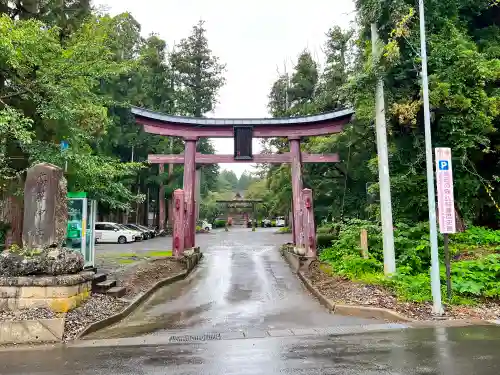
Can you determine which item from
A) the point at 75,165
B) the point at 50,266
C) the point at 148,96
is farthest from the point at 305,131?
the point at 148,96

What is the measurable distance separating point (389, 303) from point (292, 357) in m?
3.98

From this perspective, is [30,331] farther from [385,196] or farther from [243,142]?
[243,142]

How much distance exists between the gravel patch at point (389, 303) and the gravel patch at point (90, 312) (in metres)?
4.99

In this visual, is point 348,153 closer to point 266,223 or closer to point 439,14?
point 439,14

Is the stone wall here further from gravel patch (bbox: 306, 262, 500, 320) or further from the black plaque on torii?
the black plaque on torii

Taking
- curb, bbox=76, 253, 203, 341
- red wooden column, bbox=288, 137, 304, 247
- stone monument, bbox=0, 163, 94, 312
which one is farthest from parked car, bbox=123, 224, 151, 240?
stone monument, bbox=0, 163, 94, 312

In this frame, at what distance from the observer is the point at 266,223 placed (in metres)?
67.5

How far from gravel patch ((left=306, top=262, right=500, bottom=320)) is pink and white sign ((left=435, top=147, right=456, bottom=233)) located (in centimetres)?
168

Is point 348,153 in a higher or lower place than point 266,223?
higher

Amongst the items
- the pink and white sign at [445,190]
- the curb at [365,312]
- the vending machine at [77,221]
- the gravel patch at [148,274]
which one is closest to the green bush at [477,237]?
the pink and white sign at [445,190]

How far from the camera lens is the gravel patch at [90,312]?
23.7ft

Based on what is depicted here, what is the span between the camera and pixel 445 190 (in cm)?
887

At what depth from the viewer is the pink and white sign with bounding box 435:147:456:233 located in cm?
880

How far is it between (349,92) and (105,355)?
897cm
